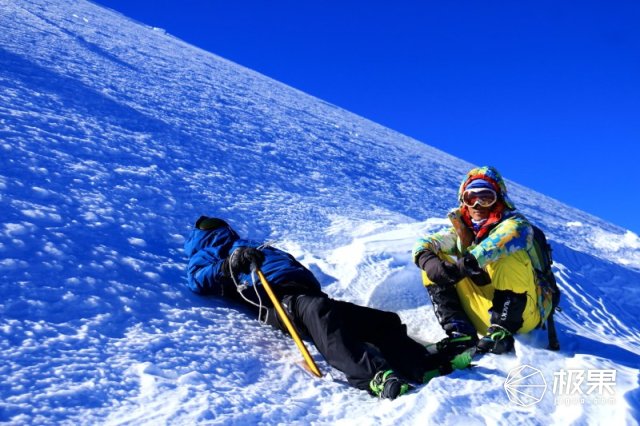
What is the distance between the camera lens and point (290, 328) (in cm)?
233

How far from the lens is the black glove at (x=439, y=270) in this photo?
2584mm

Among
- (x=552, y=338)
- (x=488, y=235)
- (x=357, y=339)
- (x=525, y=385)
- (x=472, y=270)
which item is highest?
(x=488, y=235)

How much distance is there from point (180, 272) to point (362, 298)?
1034mm

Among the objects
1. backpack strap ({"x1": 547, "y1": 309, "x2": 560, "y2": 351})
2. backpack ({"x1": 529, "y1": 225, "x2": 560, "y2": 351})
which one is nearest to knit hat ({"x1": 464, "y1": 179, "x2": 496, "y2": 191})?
backpack ({"x1": 529, "y1": 225, "x2": 560, "y2": 351})

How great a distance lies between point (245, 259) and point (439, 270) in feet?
3.07

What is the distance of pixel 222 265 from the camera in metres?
2.67

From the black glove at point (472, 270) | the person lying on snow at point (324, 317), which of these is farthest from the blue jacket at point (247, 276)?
the black glove at point (472, 270)

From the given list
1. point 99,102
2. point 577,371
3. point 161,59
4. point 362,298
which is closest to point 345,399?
point 577,371

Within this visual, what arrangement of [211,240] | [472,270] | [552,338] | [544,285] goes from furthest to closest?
[211,240], [544,285], [552,338], [472,270]

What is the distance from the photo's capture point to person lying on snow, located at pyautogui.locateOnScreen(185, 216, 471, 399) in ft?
6.81

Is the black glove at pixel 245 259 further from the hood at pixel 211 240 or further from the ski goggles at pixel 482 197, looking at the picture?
the ski goggles at pixel 482 197

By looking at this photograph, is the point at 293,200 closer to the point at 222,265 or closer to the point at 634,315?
the point at 222,265

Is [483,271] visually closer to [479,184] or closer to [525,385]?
[479,184]

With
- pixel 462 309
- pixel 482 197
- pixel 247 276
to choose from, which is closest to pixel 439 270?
pixel 462 309
